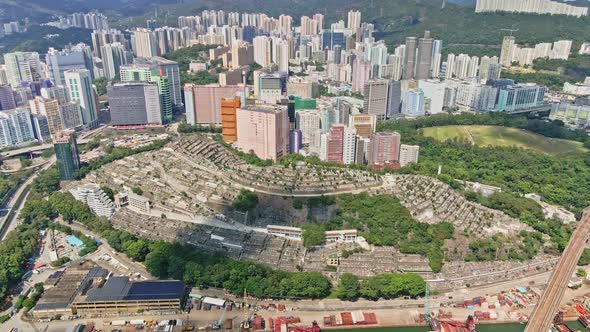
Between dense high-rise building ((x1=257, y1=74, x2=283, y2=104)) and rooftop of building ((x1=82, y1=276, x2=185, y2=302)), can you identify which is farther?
dense high-rise building ((x1=257, y1=74, x2=283, y2=104))

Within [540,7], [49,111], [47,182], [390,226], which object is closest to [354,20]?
[540,7]

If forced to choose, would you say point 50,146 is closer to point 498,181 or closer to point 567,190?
point 498,181

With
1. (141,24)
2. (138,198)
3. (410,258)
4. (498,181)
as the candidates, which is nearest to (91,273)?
(138,198)

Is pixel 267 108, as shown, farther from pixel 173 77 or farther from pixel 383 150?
pixel 173 77

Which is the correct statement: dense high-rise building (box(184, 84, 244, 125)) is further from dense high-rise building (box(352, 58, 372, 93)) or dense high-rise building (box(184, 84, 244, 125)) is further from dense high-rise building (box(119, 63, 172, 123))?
dense high-rise building (box(352, 58, 372, 93))

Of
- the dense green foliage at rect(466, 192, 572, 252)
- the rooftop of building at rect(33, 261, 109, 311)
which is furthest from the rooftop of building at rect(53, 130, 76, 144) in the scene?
the dense green foliage at rect(466, 192, 572, 252)
